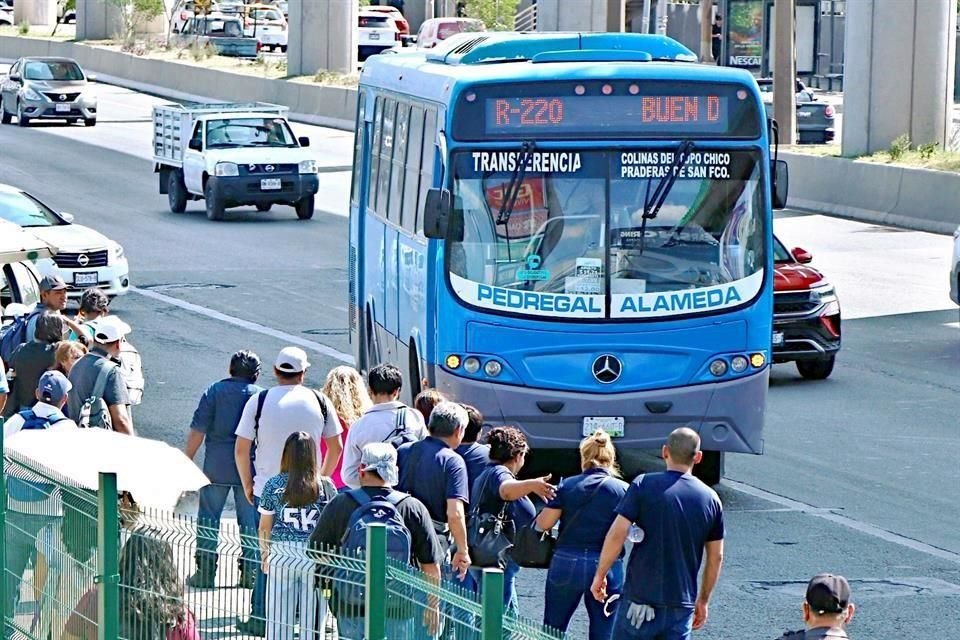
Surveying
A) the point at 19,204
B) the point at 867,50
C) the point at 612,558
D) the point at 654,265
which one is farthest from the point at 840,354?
the point at 867,50

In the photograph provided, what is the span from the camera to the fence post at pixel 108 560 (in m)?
7.38

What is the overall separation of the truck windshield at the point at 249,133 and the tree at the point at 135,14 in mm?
33583

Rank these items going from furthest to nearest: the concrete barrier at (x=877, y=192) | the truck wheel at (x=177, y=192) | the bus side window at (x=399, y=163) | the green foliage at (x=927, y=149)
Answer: the truck wheel at (x=177, y=192), the green foliage at (x=927, y=149), the concrete barrier at (x=877, y=192), the bus side window at (x=399, y=163)

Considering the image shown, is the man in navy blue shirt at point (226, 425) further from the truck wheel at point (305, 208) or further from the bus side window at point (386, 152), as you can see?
the truck wheel at point (305, 208)

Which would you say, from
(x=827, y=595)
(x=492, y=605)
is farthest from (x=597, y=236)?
(x=492, y=605)

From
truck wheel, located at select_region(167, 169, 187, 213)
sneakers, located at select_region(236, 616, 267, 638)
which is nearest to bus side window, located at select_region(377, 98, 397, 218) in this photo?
sneakers, located at select_region(236, 616, 267, 638)

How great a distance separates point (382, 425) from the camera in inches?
406

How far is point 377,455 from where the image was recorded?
8359 millimetres

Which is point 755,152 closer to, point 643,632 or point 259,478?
point 259,478

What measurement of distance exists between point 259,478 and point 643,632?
2992 millimetres

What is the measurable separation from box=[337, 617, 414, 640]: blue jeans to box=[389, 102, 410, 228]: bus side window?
9252 millimetres

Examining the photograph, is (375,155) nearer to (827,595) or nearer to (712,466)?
(712,466)

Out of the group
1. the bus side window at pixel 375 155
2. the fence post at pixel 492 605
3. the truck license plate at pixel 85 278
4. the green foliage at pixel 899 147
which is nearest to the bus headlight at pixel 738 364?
the bus side window at pixel 375 155

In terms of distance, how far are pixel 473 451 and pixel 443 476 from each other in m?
0.51
